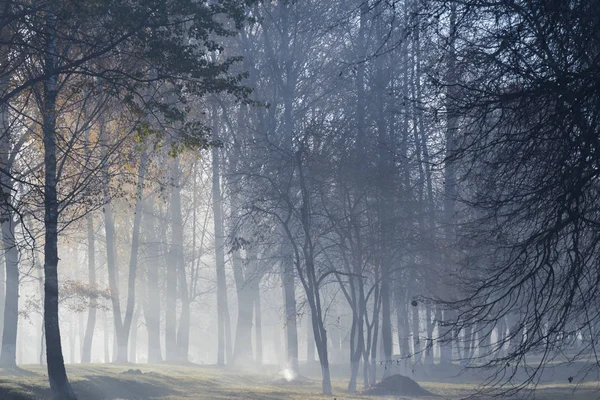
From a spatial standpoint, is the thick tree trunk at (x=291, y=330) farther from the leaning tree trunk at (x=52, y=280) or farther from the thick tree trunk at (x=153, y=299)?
the leaning tree trunk at (x=52, y=280)

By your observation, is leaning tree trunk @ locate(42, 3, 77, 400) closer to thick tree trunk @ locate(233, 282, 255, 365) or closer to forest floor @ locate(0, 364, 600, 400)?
forest floor @ locate(0, 364, 600, 400)

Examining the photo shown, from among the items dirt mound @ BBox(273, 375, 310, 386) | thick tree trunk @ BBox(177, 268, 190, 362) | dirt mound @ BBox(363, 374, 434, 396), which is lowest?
dirt mound @ BBox(273, 375, 310, 386)

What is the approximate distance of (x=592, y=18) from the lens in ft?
28.6

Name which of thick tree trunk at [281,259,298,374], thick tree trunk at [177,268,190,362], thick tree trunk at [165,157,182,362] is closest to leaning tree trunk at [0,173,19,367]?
thick tree trunk at [281,259,298,374]

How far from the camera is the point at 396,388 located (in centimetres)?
Answer: 2262

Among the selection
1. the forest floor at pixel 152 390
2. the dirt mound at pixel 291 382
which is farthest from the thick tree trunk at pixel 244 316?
the forest floor at pixel 152 390

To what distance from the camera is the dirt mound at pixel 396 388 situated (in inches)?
877

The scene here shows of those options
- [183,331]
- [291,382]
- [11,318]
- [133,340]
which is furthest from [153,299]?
[11,318]

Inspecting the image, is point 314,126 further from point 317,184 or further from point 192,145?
point 192,145

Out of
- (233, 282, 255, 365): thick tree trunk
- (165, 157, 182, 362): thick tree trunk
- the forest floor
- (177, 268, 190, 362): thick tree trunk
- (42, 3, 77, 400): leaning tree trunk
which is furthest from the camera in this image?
(177, 268, 190, 362): thick tree trunk

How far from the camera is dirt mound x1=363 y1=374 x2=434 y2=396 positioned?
73.1ft

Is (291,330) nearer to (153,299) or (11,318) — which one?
(11,318)

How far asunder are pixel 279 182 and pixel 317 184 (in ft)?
4.08

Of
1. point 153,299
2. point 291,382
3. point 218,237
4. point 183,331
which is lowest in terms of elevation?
point 291,382
